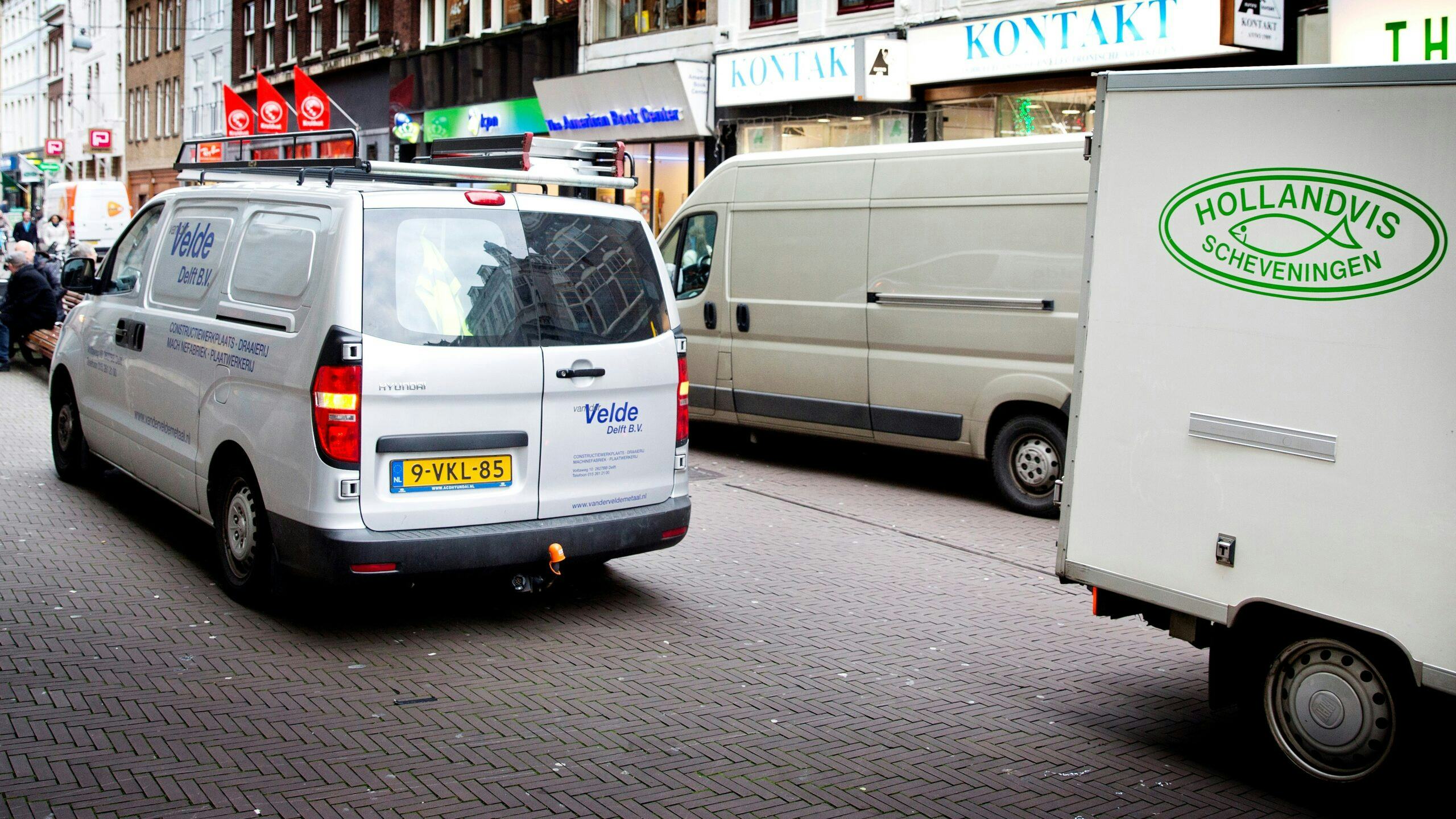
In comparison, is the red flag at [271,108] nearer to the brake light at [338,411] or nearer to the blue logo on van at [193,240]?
the blue logo on van at [193,240]

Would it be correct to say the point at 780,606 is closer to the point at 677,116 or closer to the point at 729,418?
the point at 729,418

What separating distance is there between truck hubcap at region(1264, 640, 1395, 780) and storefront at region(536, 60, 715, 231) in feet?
57.0

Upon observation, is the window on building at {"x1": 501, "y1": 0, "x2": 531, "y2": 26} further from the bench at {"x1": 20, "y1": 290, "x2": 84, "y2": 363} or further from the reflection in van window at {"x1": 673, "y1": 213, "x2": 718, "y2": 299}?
the reflection in van window at {"x1": 673, "y1": 213, "x2": 718, "y2": 299}

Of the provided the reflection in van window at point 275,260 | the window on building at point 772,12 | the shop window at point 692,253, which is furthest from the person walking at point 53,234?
the reflection in van window at point 275,260

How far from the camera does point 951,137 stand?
57.5 feet

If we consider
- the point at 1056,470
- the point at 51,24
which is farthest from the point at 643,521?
the point at 51,24

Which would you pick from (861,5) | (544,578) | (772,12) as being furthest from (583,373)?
(772,12)

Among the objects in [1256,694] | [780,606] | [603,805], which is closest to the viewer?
[603,805]

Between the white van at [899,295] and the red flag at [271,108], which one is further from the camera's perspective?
the red flag at [271,108]

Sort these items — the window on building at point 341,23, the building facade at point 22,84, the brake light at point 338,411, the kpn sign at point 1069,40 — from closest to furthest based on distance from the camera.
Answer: the brake light at point 338,411
the kpn sign at point 1069,40
the window on building at point 341,23
the building facade at point 22,84

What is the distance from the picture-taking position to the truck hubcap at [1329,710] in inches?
171

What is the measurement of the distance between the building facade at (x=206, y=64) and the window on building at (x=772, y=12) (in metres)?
27.7

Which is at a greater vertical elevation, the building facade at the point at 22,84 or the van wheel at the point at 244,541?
the building facade at the point at 22,84

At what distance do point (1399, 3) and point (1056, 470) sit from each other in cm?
513
